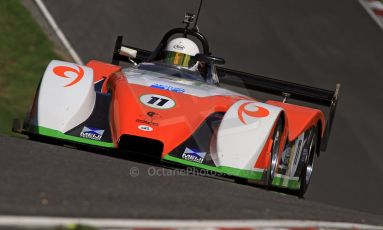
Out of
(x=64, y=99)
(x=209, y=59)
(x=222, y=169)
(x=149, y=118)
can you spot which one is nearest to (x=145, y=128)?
(x=149, y=118)

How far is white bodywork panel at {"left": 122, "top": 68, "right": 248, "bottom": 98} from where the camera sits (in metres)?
9.28

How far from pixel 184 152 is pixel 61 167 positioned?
193 centimetres

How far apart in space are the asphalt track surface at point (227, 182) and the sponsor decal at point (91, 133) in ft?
2.35

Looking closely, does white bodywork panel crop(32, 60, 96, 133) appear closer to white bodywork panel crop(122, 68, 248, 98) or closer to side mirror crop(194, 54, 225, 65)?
white bodywork panel crop(122, 68, 248, 98)

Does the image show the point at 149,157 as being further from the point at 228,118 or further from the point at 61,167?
the point at 61,167

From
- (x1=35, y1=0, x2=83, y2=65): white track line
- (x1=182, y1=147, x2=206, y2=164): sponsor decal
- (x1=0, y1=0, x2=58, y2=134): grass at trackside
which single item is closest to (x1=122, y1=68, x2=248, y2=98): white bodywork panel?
(x1=182, y1=147, x2=206, y2=164): sponsor decal

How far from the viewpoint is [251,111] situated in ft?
28.8

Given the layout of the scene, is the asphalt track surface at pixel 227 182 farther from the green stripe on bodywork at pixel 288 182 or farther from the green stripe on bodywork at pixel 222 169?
the green stripe on bodywork at pixel 288 182

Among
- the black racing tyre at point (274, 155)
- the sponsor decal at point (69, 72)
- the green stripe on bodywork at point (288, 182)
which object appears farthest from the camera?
the green stripe on bodywork at point (288, 182)

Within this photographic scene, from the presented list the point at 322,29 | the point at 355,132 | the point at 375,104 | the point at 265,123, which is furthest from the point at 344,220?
the point at 322,29

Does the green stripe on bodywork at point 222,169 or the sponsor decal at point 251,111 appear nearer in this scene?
the green stripe on bodywork at point 222,169

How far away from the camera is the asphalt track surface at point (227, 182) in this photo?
591cm

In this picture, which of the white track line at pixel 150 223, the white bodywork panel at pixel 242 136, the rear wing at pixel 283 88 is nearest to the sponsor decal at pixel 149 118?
the white bodywork panel at pixel 242 136

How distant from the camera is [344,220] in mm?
7172
